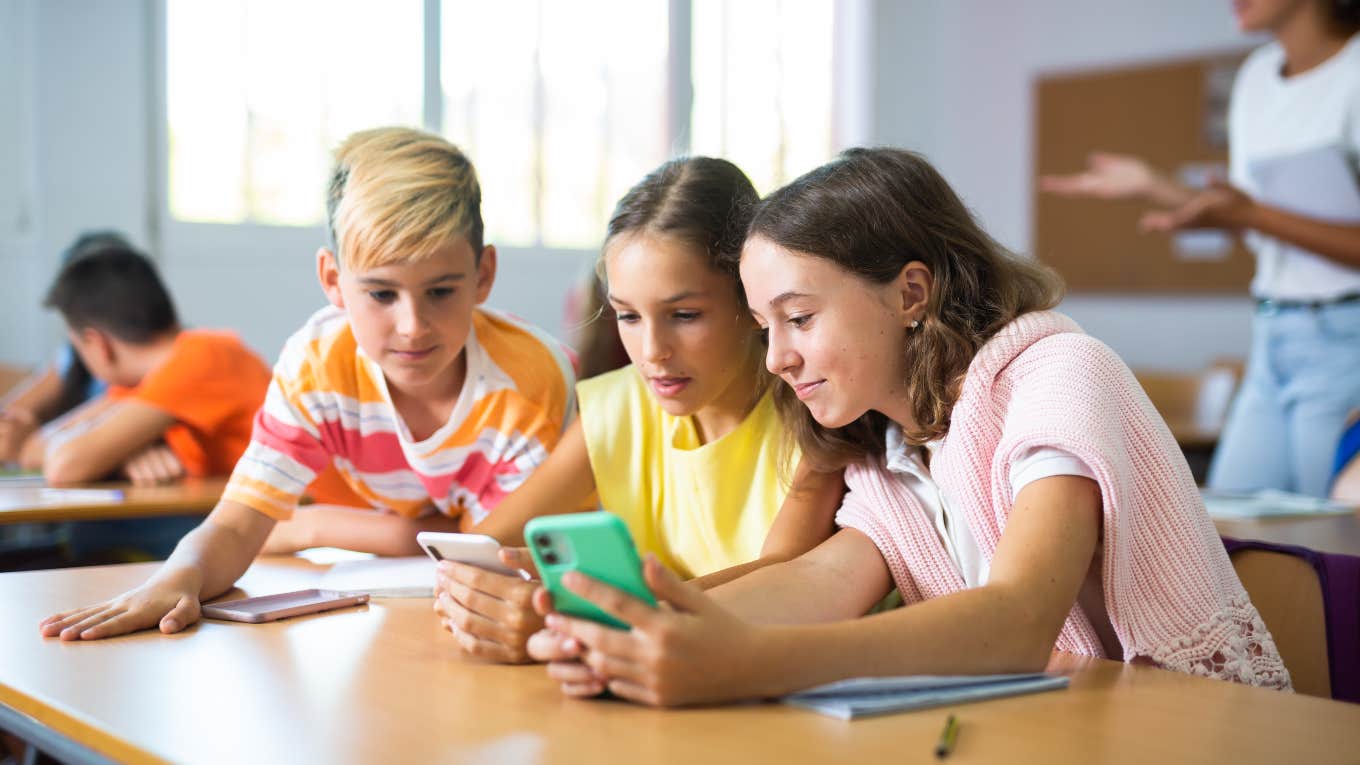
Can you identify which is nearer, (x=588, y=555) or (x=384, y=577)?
(x=588, y=555)

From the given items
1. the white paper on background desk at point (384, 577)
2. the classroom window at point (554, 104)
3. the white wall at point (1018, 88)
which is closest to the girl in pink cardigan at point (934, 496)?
the white paper on background desk at point (384, 577)

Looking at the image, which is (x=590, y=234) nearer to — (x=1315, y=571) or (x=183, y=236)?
(x=183, y=236)

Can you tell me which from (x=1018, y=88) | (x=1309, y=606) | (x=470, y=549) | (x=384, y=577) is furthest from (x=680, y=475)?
(x=1018, y=88)

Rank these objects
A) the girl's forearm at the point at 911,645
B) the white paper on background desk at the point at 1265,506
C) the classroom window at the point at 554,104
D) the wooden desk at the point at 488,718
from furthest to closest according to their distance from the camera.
→ the classroom window at the point at 554,104
the white paper on background desk at the point at 1265,506
the girl's forearm at the point at 911,645
the wooden desk at the point at 488,718

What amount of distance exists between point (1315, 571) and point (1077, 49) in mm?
5216

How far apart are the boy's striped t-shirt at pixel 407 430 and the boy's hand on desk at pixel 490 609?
2.09 ft

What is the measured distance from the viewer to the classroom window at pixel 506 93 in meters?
4.73

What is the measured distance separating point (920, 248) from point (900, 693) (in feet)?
1.90

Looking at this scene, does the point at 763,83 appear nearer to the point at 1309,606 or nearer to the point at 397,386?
the point at 397,386

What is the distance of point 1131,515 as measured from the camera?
1250 mm

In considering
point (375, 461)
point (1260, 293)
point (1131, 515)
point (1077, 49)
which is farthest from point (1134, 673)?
point (1077, 49)

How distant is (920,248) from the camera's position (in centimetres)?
143

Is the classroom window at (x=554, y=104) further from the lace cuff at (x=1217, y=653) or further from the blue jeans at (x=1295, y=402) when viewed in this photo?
A: the lace cuff at (x=1217, y=653)

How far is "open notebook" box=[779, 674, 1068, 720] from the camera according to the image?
976 millimetres
